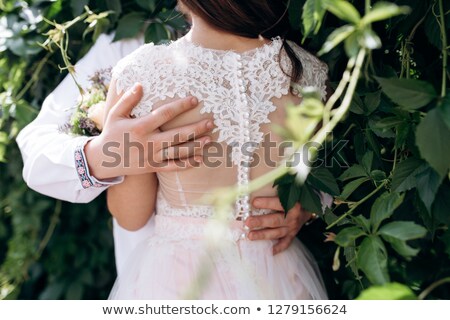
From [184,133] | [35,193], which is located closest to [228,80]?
[184,133]

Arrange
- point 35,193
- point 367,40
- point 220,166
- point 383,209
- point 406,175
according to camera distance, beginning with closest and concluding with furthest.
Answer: point 367,40, point 383,209, point 406,175, point 220,166, point 35,193

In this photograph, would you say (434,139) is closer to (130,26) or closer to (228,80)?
(228,80)

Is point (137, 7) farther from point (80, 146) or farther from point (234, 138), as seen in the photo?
point (234, 138)

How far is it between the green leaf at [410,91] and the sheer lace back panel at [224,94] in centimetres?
42

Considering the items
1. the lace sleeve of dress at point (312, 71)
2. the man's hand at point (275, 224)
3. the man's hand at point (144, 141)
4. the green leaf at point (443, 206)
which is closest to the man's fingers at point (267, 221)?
the man's hand at point (275, 224)

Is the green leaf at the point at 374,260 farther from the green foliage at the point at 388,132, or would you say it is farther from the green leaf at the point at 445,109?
the green leaf at the point at 445,109

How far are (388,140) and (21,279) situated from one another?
5.71 ft

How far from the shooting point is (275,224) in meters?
1.48

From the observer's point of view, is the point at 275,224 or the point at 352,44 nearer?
the point at 352,44

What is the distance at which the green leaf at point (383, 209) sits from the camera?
1.00 m

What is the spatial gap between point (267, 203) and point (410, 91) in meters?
0.58

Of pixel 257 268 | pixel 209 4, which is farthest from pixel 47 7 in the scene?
pixel 257 268

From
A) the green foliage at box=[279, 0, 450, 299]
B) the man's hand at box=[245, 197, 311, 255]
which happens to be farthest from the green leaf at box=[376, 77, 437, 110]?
the man's hand at box=[245, 197, 311, 255]

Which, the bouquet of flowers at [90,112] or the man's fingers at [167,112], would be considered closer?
the man's fingers at [167,112]
